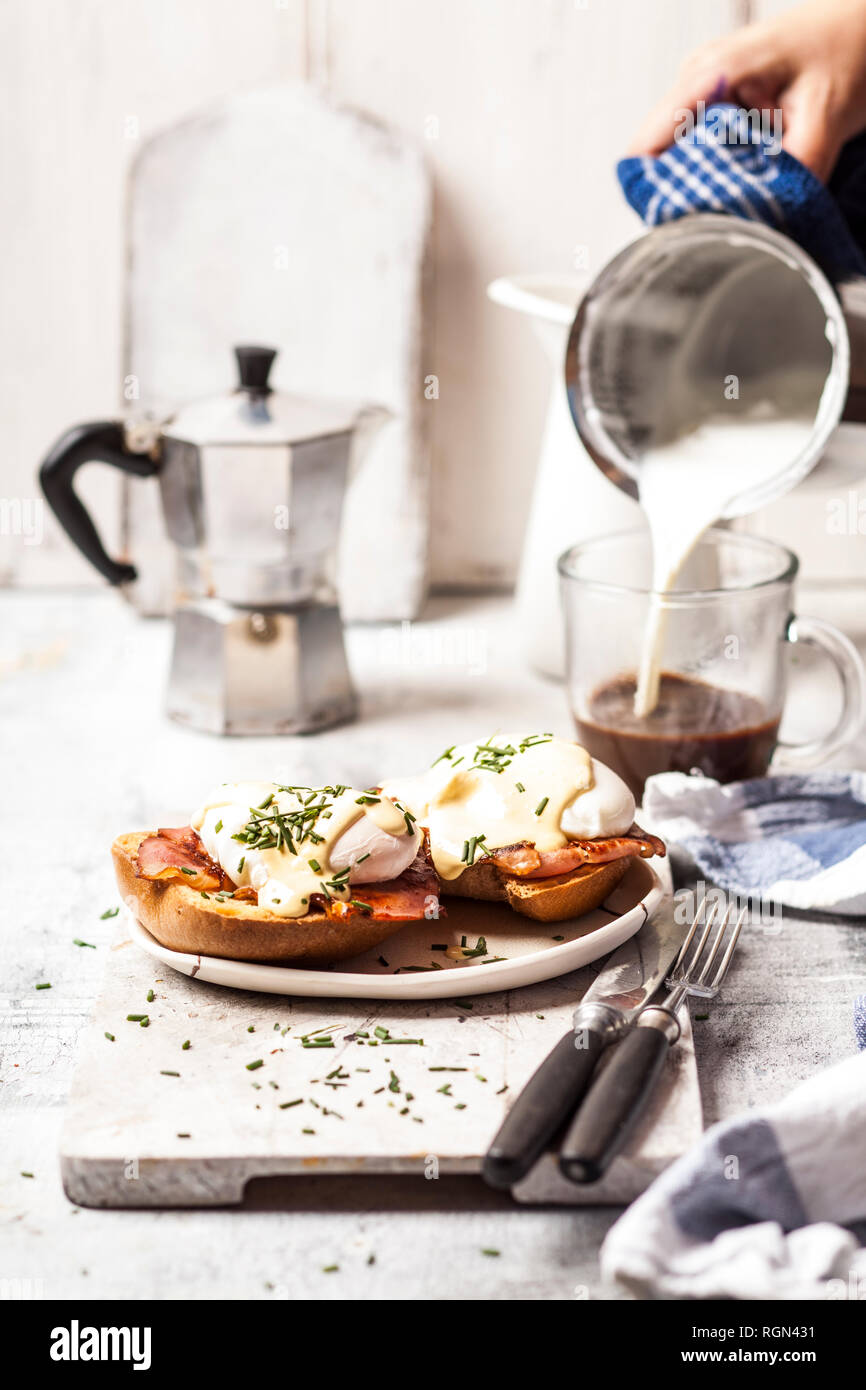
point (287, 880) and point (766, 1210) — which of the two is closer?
point (766, 1210)

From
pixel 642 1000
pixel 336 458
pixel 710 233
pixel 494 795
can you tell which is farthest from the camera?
pixel 336 458

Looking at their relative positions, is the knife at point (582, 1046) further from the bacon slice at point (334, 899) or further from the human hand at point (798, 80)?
the human hand at point (798, 80)

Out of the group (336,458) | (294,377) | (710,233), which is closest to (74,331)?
(294,377)

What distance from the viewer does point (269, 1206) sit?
0.73 meters

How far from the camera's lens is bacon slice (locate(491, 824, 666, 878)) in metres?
0.89

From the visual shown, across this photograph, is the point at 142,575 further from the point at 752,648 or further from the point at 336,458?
the point at 752,648

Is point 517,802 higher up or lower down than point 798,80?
lower down

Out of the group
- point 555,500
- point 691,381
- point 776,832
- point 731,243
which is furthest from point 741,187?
point 776,832

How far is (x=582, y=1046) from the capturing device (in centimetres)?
75

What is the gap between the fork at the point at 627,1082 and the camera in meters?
0.68

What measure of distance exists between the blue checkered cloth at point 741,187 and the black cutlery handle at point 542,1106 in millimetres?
772

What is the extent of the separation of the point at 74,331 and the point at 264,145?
0.35 m

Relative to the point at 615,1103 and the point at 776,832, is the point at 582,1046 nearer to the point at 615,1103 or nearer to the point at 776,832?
the point at 615,1103

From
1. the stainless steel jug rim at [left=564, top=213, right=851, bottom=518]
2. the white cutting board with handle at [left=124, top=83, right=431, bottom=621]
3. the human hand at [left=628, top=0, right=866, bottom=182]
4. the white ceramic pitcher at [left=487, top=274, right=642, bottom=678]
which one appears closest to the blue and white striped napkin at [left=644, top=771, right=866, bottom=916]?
the stainless steel jug rim at [left=564, top=213, right=851, bottom=518]
